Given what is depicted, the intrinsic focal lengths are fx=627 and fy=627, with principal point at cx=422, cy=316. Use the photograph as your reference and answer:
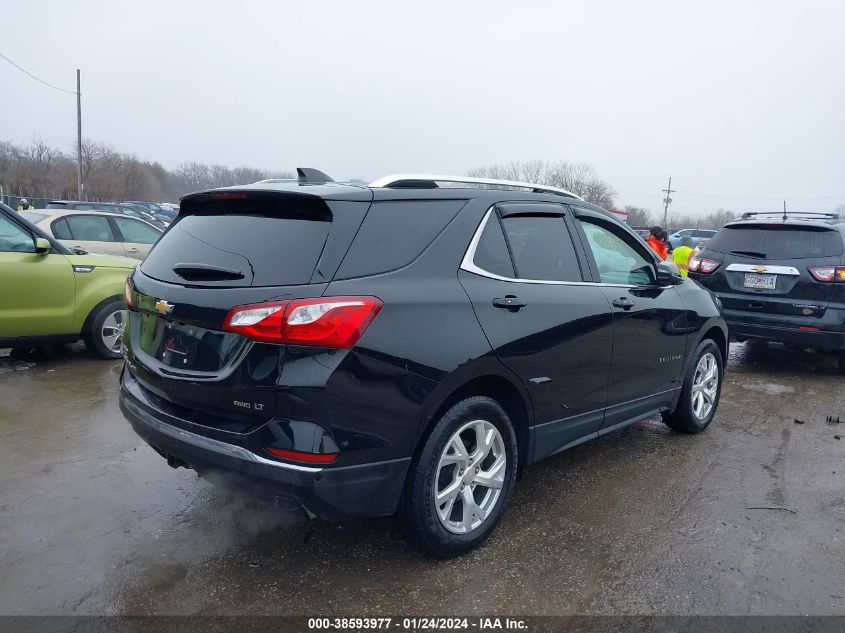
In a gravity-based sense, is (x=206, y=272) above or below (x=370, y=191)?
below

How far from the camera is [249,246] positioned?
9.29ft

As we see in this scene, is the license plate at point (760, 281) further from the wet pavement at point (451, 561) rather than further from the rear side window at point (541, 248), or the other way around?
the rear side window at point (541, 248)

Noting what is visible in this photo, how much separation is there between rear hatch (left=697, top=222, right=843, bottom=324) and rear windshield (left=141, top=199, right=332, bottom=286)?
241 inches

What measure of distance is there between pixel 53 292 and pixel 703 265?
24.1 ft

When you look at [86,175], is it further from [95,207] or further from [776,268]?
[776,268]

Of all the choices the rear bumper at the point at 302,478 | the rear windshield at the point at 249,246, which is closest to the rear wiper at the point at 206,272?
the rear windshield at the point at 249,246

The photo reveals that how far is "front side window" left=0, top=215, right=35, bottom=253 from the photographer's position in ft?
19.9

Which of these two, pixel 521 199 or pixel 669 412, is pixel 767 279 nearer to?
pixel 669 412

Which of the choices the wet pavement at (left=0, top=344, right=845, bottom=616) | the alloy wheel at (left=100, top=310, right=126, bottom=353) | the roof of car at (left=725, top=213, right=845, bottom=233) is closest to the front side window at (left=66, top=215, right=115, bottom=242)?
the alloy wheel at (left=100, top=310, right=126, bottom=353)

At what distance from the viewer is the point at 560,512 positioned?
3635 millimetres

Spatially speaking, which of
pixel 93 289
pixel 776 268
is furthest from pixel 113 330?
pixel 776 268

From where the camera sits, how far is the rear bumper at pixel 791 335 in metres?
6.76

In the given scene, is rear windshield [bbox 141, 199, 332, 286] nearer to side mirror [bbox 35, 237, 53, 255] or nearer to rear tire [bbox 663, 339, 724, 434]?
rear tire [bbox 663, 339, 724, 434]

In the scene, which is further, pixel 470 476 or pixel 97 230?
pixel 97 230
